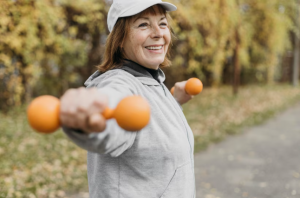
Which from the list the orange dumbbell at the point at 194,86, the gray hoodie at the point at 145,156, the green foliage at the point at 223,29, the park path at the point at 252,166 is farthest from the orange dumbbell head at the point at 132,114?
the green foliage at the point at 223,29

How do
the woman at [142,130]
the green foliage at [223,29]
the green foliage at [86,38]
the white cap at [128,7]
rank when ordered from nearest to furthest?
1. the woman at [142,130]
2. the white cap at [128,7]
3. the green foliage at [86,38]
4. the green foliage at [223,29]

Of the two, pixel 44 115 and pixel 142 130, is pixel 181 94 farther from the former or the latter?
pixel 44 115

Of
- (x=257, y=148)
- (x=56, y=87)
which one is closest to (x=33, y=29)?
(x=56, y=87)

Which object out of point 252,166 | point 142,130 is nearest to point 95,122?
point 142,130

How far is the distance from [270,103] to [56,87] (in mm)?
7017

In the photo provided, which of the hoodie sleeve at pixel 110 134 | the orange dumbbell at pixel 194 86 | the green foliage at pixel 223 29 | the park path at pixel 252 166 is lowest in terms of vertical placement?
the park path at pixel 252 166

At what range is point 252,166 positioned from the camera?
177 inches

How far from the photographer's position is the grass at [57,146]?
3676 mm

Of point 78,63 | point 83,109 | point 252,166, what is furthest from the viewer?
point 78,63

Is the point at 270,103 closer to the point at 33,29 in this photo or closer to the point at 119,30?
the point at 33,29

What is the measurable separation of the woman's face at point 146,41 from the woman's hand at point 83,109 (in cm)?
65

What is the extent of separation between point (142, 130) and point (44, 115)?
49 centimetres

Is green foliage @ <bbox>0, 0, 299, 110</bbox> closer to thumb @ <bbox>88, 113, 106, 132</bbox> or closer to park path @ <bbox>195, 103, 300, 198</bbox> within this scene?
park path @ <bbox>195, 103, 300, 198</bbox>

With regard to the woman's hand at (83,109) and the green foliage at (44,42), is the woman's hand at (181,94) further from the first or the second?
the green foliage at (44,42)
